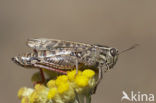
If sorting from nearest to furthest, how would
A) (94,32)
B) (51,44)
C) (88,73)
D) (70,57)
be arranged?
(88,73), (70,57), (51,44), (94,32)

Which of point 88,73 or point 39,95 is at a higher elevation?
point 88,73

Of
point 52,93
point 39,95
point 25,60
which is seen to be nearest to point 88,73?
point 52,93

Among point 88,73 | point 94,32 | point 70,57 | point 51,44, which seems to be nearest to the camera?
point 88,73

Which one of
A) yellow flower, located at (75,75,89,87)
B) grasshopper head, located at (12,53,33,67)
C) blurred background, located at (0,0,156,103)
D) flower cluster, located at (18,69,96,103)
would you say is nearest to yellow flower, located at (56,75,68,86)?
flower cluster, located at (18,69,96,103)

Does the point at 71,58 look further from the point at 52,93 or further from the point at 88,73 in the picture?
the point at 52,93

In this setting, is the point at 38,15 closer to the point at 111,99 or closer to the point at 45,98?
the point at 111,99

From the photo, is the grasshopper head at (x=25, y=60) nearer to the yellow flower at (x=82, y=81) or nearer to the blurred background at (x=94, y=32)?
the yellow flower at (x=82, y=81)
